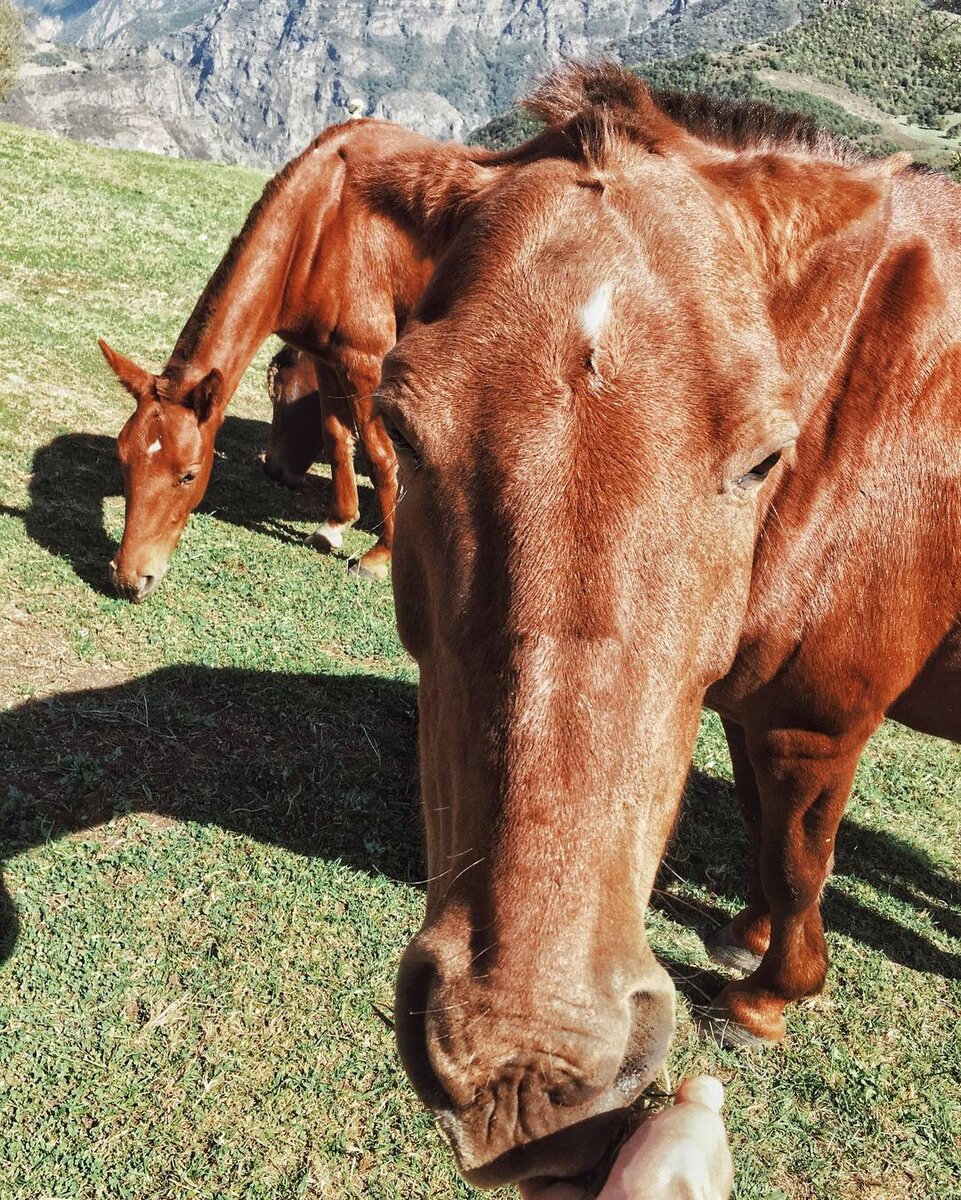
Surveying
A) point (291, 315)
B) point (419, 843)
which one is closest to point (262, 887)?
point (419, 843)

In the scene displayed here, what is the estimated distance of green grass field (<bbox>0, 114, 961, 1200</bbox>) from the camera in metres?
2.90

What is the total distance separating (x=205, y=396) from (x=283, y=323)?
1.16 m

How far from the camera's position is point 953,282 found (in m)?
2.53

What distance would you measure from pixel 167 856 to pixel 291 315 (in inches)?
174

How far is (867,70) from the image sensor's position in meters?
28.2

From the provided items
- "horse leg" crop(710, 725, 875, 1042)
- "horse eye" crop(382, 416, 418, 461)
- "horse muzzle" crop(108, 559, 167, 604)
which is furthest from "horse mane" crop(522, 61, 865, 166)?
"horse muzzle" crop(108, 559, 167, 604)

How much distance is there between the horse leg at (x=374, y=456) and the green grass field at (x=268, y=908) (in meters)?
0.21

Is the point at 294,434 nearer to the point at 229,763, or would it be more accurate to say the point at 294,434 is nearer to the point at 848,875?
the point at 229,763

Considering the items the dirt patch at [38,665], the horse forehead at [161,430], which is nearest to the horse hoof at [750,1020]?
the dirt patch at [38,665]

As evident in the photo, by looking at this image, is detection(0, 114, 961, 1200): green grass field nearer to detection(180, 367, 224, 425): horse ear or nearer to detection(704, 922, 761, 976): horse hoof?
detection(704, 922, 761, 976): horse hoof

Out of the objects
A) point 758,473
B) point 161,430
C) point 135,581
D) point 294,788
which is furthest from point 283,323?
point 758,473

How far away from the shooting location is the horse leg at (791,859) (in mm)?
2812

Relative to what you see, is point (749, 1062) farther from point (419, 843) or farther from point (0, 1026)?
point (0, 1026)

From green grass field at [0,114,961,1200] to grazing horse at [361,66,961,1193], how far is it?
5.54 feet
